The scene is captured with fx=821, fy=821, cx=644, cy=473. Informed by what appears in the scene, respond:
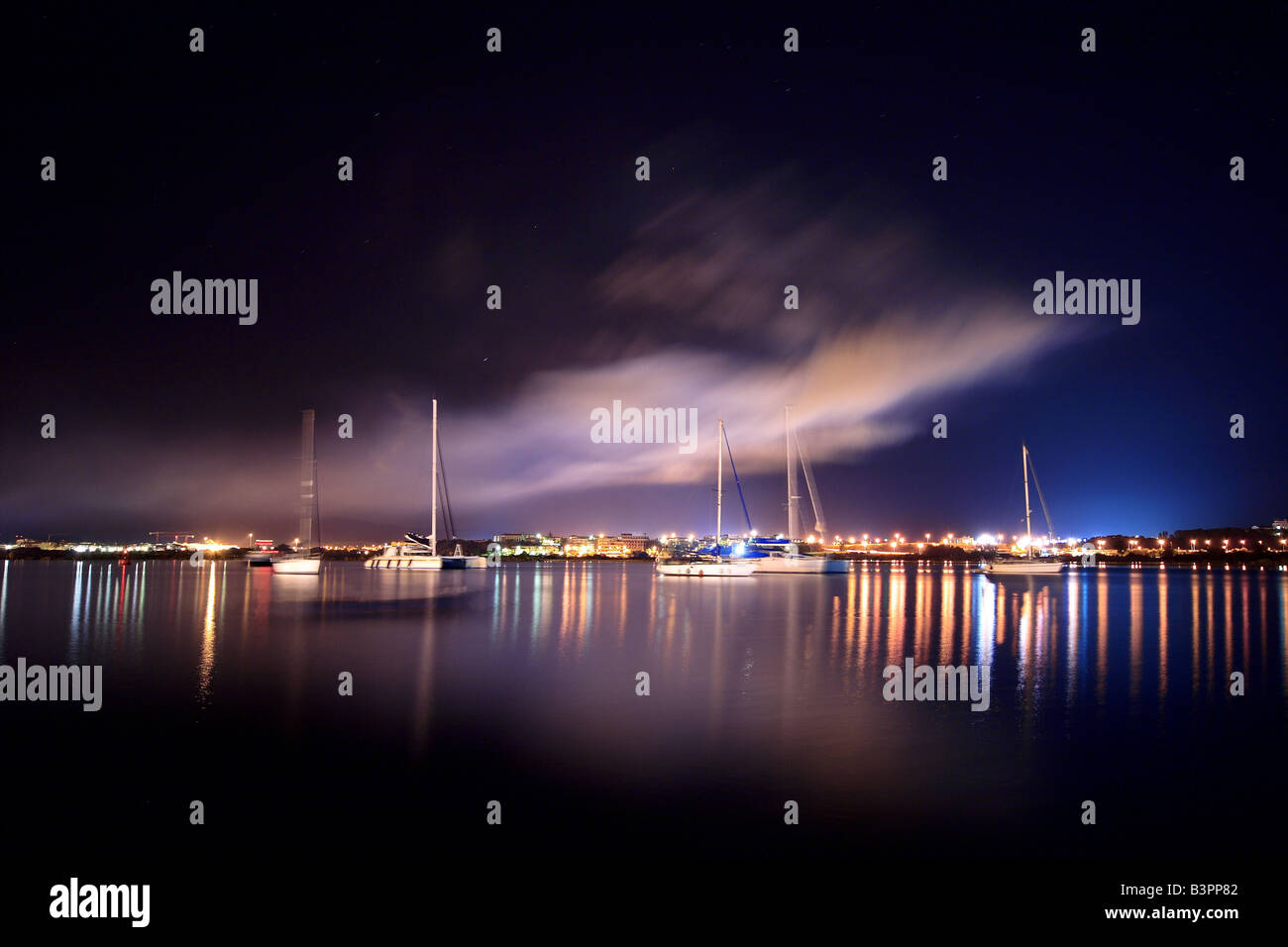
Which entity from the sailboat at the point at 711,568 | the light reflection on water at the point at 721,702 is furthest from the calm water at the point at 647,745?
the sailboat at the point at 711,568

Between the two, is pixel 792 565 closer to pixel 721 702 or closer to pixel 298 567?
pixel 298 567

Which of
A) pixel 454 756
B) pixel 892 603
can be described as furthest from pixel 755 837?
pixel 892 603

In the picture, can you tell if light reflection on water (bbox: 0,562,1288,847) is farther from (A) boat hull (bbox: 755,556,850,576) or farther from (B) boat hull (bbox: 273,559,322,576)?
(A) boat hull (bbox: 755,556,850,576)

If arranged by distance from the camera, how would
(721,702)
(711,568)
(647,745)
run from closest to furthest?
(647,745) → (721,702) → (711,568)

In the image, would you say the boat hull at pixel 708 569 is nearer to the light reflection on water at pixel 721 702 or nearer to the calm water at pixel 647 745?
A: the light reflection on water at pixel 721 702

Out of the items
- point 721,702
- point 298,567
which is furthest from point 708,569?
point 721,702

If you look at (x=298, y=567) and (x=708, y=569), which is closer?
(x=708, y=569)

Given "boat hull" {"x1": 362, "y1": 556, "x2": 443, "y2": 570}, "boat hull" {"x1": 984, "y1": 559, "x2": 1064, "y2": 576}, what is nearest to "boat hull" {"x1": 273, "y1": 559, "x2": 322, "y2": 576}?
"boat hull" {"x1": 362, "y1": 556, "x2": 443, "y2": 570}
